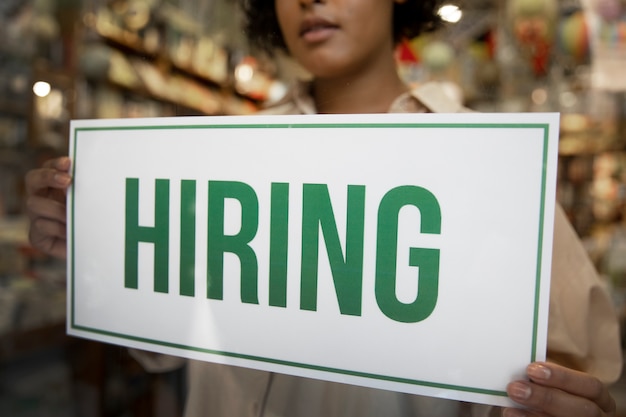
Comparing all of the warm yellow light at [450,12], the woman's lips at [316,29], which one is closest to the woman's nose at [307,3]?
the woman's lips at [316,29]

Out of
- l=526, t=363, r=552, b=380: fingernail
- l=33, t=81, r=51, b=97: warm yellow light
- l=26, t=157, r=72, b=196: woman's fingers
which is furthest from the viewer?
l=33, t=81, r=51, b=97: warm yellow light

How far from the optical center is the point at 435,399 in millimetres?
425

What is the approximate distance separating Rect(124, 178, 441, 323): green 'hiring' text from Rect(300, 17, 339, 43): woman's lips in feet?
0.47

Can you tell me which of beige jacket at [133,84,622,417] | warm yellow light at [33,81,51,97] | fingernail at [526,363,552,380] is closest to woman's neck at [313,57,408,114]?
beige jacket at [133,84,622,417]

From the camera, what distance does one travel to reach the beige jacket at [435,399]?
1.34ft

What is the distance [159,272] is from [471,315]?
0.31m

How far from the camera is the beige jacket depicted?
409 millimetres

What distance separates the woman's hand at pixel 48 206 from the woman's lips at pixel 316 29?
0.97 feet

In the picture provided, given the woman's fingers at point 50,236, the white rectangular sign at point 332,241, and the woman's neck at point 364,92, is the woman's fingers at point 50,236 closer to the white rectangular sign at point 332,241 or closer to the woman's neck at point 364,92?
the white rectangular sign at point 332,241

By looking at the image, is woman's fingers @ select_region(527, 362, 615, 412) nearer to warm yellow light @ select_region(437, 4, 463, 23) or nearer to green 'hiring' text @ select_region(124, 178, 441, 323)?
green 'hiring' text @ select_region(124, 178, 441, 323)

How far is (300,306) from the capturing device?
42 cm

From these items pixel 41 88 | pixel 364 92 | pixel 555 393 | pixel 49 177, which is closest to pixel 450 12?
pixel 364 92

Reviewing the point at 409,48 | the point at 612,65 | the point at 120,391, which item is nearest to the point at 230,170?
the point at 409,48

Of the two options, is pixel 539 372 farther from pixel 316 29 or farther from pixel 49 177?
pixel 49 177
